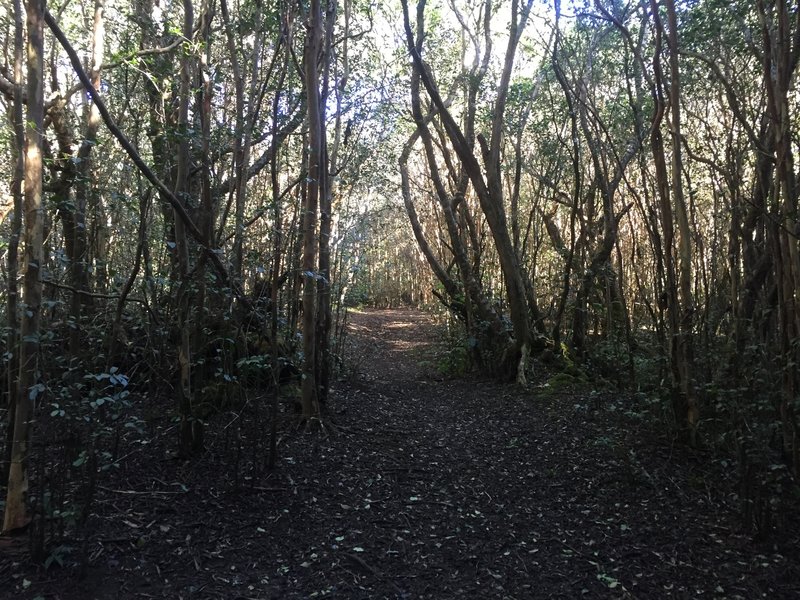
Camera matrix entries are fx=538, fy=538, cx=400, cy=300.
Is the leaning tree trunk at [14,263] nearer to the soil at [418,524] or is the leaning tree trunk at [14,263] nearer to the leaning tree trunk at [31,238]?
the leaning tree trunk at [31,238]

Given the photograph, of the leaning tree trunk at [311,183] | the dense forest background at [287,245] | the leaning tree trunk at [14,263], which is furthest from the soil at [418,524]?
the leaning tree trunk at [311,183]

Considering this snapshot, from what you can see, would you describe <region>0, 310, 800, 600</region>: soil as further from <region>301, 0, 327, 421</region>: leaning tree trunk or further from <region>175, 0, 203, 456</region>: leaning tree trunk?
<region>301, 0, 327, 421</region>: leaning tree trunk

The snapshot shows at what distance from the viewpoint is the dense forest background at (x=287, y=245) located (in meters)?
3.22

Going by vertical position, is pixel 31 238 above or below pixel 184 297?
above

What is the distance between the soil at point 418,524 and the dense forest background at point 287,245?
0.75 ft

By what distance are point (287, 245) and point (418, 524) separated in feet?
8.59

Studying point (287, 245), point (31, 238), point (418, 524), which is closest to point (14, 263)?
point (31, 238)

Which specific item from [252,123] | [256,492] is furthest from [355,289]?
[256,492]

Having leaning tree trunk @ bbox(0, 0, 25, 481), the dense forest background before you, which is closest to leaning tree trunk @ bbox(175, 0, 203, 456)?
the dense forest background

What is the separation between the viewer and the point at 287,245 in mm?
4871

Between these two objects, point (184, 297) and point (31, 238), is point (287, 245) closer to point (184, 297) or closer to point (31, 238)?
point (184, 297)

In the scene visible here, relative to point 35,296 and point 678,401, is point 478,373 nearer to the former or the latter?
point 678,401

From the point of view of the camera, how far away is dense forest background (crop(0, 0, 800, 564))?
3.22m

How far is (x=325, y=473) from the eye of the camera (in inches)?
170
